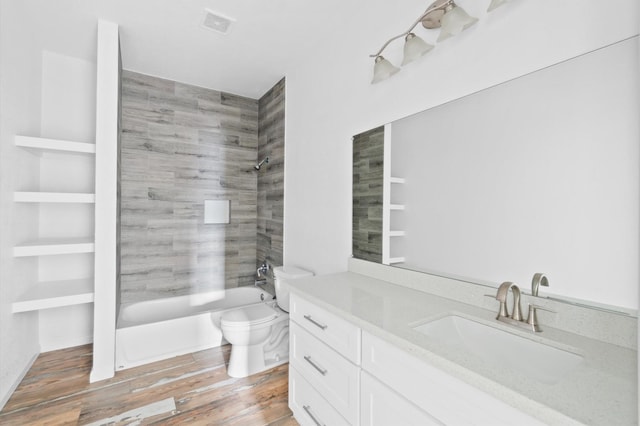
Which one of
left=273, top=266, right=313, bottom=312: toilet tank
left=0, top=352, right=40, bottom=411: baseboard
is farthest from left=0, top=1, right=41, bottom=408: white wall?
left=273, top=266, right=313, bottom=312: toilet tank

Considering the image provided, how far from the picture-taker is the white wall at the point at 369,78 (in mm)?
1095

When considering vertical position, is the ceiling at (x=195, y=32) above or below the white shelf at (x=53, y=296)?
above

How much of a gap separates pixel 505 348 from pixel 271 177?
8.76 ft

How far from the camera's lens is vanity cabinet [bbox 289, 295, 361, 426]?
1.25m

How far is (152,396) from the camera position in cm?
198

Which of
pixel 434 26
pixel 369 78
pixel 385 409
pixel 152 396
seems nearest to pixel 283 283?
pixel 152 396

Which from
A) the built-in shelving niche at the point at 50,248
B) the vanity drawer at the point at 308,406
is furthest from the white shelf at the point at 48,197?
the vanity drawer at the point at 308,406

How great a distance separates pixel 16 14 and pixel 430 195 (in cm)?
280

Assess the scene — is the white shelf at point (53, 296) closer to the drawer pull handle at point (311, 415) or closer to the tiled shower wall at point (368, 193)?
the drawer pull handle at point (311, 415)

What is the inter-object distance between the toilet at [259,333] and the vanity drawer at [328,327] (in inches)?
22.6

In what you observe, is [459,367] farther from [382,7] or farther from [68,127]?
[68,127]

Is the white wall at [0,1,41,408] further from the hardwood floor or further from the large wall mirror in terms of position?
the large wall mirror

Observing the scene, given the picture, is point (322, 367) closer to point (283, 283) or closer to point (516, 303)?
point (516, 303)

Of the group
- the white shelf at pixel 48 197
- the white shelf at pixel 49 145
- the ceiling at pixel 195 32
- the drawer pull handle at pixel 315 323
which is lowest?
the drawer pull handle at pixel 315 323
